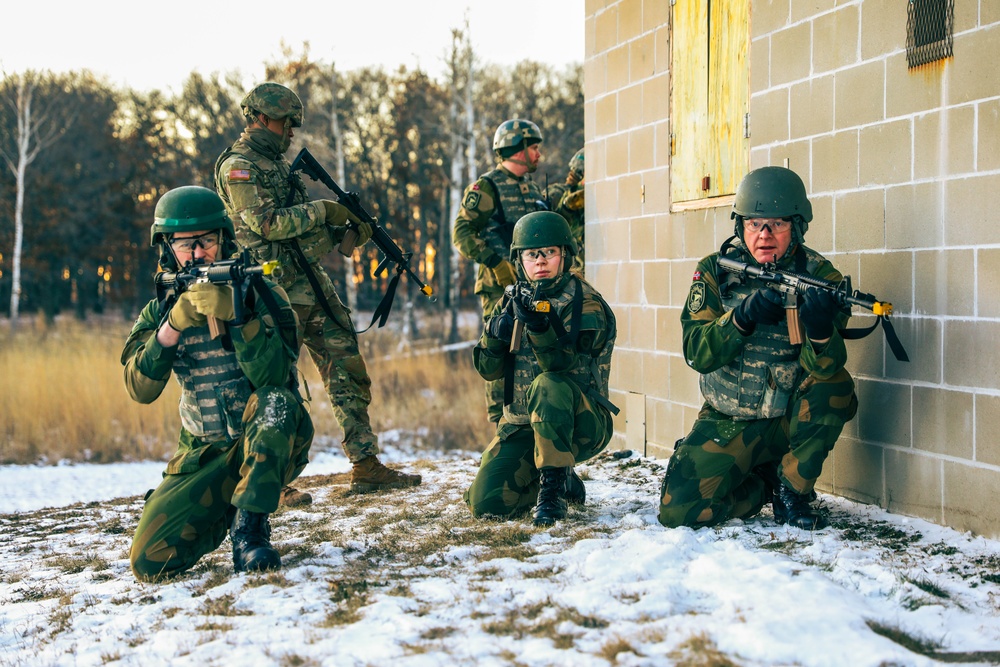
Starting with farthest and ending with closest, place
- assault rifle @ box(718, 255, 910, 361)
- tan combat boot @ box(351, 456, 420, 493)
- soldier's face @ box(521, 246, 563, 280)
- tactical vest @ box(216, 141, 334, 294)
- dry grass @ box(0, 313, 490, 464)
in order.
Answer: dry grass @ box(0, 313, 490, 464), tan combat boot @ box(351, 456, 420, 493), tactical vest @ box(216, 141, 334, 294), soldier's face @ box(521, 246, 563, 280), assault rifle @ box(718, 255, 910, 361)

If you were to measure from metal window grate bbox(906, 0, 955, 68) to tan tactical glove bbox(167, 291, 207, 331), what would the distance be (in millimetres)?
3182

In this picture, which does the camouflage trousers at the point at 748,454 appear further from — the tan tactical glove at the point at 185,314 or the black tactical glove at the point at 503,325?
the tan tactical glove at the point at 185,314

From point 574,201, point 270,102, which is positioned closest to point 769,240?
point 270,102

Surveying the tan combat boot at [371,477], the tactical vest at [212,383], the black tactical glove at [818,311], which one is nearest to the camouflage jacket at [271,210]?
the tan combat boot at [371,477]

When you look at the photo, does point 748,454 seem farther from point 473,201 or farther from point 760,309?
point 473,201

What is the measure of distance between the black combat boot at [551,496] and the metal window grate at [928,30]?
7.81 feet

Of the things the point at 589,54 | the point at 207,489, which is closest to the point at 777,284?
the point at 207,489

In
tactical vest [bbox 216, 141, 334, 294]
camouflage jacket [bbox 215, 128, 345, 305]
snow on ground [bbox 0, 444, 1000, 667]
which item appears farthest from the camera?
tactical vest [bbox 216, 141, 334, 294]

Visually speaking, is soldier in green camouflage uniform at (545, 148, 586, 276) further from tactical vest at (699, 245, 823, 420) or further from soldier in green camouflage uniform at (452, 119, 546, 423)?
tactical vest at (699, 245, 823, 420)

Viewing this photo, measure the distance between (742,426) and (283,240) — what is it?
2.76 m

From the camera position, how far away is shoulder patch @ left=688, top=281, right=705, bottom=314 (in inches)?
171

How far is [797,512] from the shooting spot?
4.21m

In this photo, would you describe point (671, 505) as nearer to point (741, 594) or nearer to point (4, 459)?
point (741, 594)

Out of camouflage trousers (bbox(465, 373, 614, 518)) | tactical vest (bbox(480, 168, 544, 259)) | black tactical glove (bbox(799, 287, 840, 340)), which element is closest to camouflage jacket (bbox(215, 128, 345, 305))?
tactical vest (bbox(480, 168, 544, 259))
